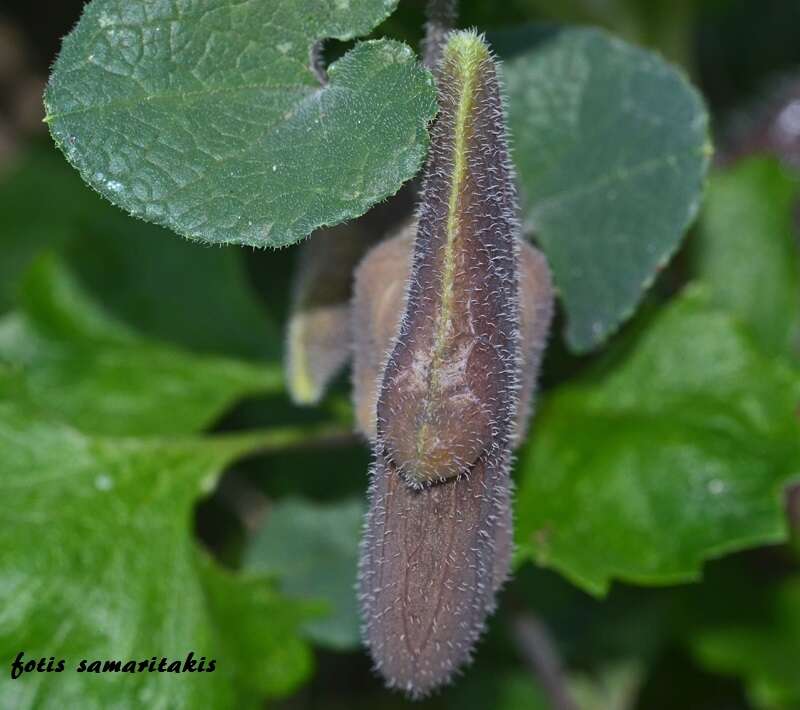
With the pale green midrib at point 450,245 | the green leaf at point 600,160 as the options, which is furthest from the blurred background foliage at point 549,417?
the pale green midrib at point 450,245

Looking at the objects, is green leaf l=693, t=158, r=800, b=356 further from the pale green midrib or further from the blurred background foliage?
the pale green midrib

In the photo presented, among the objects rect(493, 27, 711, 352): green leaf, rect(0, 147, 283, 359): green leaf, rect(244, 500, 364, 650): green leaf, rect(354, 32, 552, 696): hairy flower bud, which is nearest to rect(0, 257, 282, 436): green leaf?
rect(0, 147, 283, 359): green leaf

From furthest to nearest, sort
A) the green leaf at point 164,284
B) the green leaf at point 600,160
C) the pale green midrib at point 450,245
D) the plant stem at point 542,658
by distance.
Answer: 1. the green leaf at point 164,284
2. the plant stem at point 542,658
3. the green leaf at point 600,160
4. the pale green midrib at point 450,245

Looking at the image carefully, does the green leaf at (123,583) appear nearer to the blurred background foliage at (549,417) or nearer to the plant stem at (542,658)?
the blurred background foliage at (549,417)

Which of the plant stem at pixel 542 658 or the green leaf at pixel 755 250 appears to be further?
the green leaf at pixel 755 250

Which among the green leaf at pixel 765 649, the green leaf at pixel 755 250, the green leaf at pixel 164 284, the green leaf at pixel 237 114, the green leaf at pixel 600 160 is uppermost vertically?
the green leaf at pixel 237 114

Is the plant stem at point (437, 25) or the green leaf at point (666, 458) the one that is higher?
the plant stem at point (437, 25)
